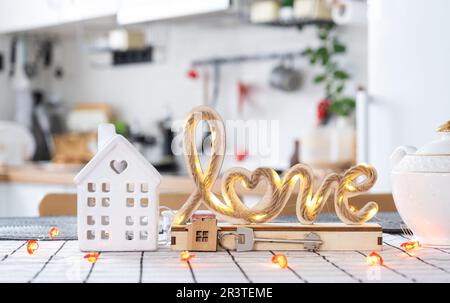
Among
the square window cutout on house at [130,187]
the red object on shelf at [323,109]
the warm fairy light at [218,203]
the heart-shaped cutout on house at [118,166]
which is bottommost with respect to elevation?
the warm fairy light at [218,203]

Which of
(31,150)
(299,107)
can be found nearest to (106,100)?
(31,150)

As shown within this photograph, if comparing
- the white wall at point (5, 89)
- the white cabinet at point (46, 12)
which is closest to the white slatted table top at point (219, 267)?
the white cabinet at point (46, 12)

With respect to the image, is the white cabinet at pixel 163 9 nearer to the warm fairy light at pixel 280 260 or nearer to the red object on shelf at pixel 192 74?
the red object on shelf at pixel 192 74

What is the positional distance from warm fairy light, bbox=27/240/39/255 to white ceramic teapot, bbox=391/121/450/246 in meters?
0.67

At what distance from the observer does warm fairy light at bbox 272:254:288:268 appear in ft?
4.43

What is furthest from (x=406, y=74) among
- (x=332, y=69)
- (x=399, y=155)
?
(x=399, y=155)

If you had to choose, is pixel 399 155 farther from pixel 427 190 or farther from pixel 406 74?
pixel 406 74

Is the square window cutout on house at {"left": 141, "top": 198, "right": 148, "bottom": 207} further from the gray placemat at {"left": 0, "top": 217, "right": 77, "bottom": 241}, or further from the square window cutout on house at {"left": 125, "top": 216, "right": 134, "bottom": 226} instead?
the gray placemat at {"left": 0, "top": 217, "right": 77, "bottom": 241}

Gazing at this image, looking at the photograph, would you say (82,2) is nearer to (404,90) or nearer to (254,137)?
(254,137)

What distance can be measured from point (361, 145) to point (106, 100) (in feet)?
7.94

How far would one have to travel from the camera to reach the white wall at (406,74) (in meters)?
3.13

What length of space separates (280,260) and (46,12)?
12.0ft

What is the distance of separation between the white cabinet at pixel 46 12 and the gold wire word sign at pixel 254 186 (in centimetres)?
278

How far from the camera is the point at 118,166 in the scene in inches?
63.7
